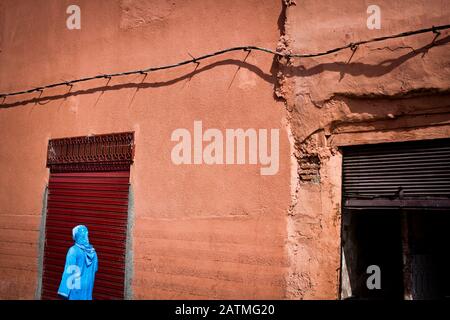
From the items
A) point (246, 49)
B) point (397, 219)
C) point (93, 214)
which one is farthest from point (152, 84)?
point (397, 219)

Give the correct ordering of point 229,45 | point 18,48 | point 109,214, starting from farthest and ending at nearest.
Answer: point 18,48 → point 109,214 → point 229,45

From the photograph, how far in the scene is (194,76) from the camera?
5.65 metres

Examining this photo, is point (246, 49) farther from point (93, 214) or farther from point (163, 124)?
point (93, 214)

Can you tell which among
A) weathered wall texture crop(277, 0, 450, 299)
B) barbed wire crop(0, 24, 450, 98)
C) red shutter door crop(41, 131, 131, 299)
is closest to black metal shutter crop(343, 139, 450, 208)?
weathered wall texture crop(277, 0, 450, 299)

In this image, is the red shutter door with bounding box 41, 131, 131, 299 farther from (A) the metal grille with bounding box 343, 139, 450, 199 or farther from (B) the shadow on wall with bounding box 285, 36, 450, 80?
(A) the metal grille with bounding box 343, 139, 450, 199

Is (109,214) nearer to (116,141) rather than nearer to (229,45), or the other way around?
(116,141)

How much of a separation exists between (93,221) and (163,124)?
6.16 ft

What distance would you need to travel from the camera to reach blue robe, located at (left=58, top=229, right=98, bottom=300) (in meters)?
5.23

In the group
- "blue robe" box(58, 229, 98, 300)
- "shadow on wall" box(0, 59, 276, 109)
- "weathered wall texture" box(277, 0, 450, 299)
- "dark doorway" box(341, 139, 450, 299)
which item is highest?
"shadow on wall" box(0, 59, 276, 109)

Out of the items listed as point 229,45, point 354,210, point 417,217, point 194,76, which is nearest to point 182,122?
point 194,76

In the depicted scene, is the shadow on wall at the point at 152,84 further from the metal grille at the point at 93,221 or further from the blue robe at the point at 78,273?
the blue robe at the point at 78,273

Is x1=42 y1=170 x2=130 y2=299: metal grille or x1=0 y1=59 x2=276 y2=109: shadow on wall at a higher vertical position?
x1=0 y1=59 x2=276 y2=109: shadow on wall

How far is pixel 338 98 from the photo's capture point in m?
4.66

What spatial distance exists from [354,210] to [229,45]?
2.52 metres
